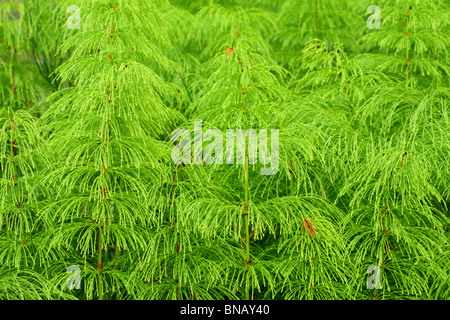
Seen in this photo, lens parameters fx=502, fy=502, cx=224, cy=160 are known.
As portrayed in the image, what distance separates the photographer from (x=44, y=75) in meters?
2.93

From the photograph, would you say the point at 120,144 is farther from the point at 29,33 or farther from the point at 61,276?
the point at 29,33

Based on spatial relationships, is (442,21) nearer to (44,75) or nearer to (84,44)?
(84,44)

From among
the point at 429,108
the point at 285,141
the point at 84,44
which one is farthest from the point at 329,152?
the point at 84,44

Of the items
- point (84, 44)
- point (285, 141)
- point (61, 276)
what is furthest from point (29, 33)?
point (285, 141)

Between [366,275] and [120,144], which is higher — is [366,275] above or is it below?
below

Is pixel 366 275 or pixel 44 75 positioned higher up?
pixel 44 75

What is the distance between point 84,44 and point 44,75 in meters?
1.03

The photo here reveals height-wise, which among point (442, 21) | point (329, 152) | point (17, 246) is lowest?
point (17, 246)

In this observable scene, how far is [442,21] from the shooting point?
254 centimetres

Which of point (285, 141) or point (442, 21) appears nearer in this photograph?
point (285, 141)
